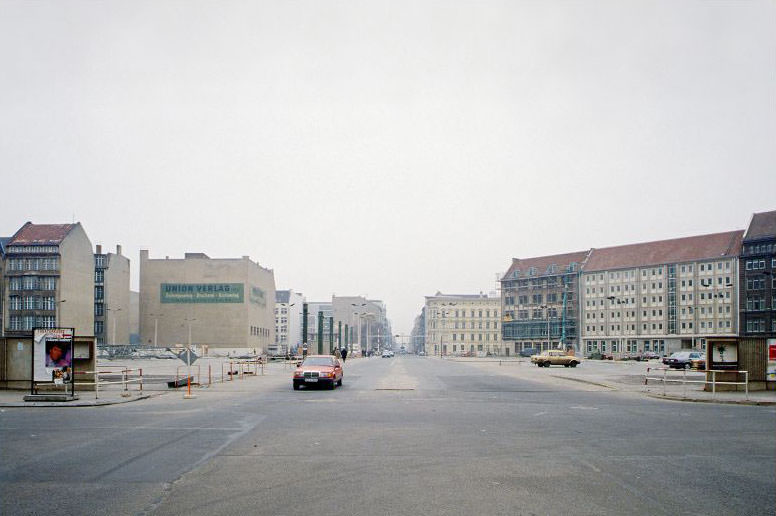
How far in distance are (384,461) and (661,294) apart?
113971mm

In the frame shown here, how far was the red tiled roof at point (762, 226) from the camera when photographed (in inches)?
3962

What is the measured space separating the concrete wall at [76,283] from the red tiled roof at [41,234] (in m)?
1.18

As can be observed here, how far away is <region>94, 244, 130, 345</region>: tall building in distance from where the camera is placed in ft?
376

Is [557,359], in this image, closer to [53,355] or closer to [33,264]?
[53,355]

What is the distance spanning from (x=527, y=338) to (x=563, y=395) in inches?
4511

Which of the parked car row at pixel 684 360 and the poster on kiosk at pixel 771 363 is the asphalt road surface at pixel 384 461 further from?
the parked car row at pixel 684 360

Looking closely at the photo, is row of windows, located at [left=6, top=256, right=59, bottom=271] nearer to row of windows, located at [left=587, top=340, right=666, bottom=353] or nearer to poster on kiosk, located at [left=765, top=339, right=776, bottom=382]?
row of windows, located at [left=587, top=340, right=666, bottom=353]

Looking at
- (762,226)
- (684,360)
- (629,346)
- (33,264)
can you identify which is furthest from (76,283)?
(762,226)

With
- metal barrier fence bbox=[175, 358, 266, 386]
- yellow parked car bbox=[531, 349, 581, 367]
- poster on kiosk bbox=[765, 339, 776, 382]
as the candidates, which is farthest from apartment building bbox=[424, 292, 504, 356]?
poster on kiosk bbox=[765, 339, 776, 382]

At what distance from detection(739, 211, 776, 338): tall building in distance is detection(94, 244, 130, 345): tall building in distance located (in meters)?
99.9

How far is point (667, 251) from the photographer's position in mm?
116312

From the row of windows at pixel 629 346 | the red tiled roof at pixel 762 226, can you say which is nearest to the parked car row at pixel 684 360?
the red tiled roof at pixel 762 226

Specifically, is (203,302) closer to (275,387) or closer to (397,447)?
(275,387)

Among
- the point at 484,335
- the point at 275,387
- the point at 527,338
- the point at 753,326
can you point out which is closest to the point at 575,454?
the point at 275,387
